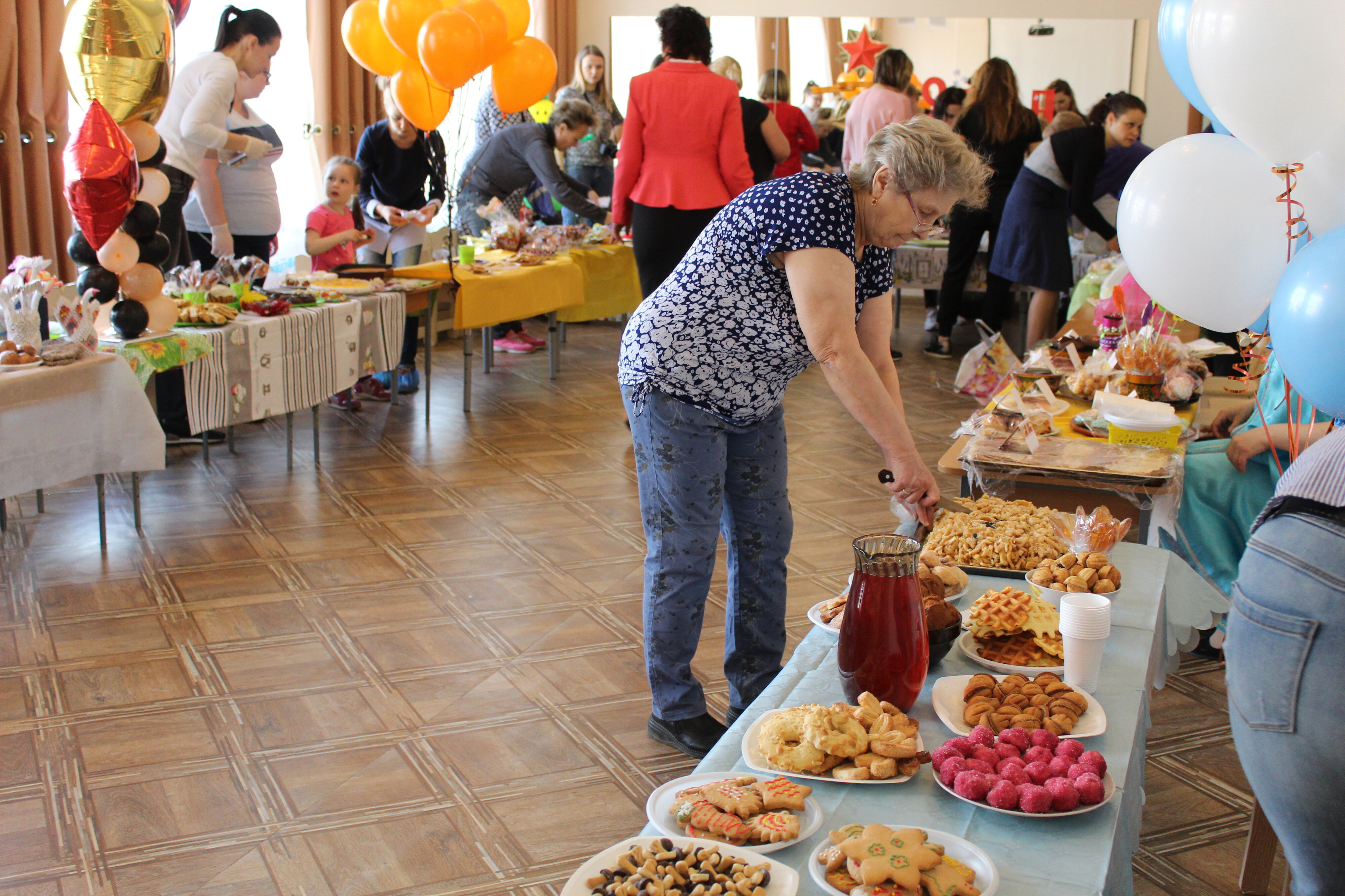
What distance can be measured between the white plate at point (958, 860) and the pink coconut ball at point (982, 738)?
0.14 metres

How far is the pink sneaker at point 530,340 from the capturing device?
636cm

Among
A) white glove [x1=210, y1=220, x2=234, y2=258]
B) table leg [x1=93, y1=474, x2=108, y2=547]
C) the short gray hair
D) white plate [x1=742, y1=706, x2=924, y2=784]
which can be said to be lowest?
table leg [x1=93, y1=474, x2=108, y2=547]

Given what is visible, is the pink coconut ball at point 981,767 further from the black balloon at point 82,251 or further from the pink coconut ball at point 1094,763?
the black balloon at point 82,251

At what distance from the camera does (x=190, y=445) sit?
4.33m

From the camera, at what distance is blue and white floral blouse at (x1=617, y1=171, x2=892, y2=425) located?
1751 millimetres

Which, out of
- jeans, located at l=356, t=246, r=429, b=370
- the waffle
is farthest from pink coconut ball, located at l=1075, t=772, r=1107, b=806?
jeans, located at l=356, t=246, r=429, b=370

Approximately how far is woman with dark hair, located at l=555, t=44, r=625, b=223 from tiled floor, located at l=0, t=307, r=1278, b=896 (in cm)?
295

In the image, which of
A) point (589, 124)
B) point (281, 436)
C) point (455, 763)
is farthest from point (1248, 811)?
point (589, 124)

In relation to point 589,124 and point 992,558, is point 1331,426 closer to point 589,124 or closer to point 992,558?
point 992,558

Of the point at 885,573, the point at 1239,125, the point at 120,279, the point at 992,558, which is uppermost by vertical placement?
the point at 1239,125

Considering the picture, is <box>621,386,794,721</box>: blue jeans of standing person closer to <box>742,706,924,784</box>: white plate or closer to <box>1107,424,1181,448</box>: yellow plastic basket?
<box>742,706,924,784</box>: white plate

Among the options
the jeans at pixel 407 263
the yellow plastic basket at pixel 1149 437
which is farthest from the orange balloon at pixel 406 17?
the yellow plastic basket at pixel 1149 437

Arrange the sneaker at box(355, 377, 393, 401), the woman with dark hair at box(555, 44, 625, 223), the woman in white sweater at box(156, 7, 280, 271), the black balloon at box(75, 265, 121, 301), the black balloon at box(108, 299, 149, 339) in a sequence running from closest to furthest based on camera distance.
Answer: the black balloon at box(75, 265, 121, 301) < the black balloon at box(108, 299, 149, 339) < the woman in white sweater at box(156, 7, 280, 271) < the sneaker at box(355, 377, 393, 401) < the woman with dark hair at box(555, 44, 625, 223)

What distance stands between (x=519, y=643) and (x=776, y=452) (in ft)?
3.14
